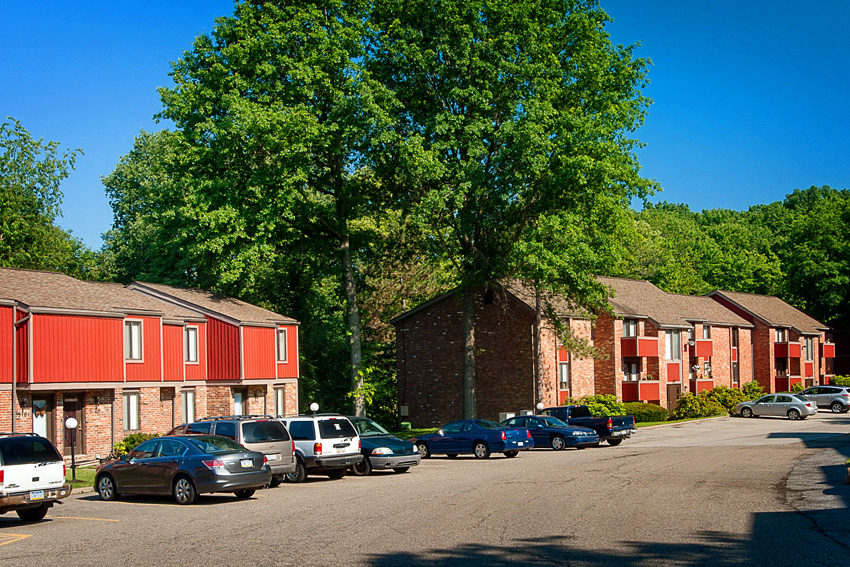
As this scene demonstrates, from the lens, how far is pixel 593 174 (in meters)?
37.4

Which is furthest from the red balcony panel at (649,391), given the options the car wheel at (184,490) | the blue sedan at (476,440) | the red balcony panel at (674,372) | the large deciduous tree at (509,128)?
the car wheel at (184,490)

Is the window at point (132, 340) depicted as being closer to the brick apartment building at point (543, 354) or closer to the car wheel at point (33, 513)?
the brick apartment building at point (543, 354)

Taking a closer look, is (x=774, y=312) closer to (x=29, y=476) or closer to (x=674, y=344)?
(x=674, y=344)

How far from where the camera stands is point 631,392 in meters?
56.5

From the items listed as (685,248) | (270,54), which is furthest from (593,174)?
(685,248)

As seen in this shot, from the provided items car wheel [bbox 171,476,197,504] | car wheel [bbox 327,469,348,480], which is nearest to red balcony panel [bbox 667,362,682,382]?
car wheel [bbox 327,469,348,480]

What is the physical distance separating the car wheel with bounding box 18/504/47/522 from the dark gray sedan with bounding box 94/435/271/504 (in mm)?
2665

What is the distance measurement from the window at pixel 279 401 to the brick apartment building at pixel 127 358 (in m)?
0.05

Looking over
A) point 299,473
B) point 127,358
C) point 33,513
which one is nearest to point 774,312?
point 127,358

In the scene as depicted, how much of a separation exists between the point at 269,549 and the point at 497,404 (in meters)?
38.9

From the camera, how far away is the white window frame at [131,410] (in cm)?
3666

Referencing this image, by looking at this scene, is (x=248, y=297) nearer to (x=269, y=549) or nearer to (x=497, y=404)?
(x=497, y=404)

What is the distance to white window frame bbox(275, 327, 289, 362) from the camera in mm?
45812

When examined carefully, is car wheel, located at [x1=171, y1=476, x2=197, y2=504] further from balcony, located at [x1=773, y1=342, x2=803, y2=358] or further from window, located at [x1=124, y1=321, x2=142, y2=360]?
balcony, located at [x1=773, y1=342, x2=803, y2=358]
